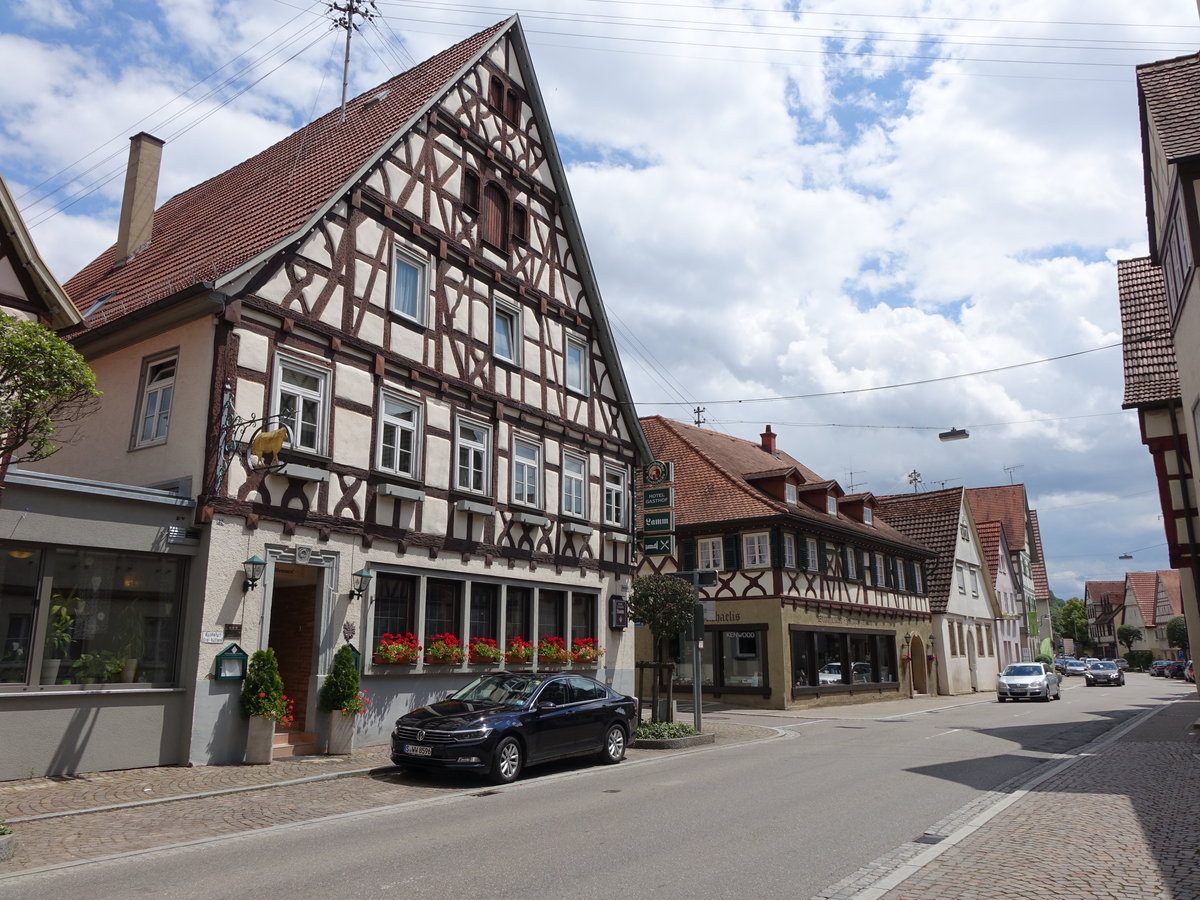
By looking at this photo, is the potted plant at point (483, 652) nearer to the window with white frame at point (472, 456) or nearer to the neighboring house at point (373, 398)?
the neighboring house at point (373, 398)

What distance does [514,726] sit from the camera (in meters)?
13.1

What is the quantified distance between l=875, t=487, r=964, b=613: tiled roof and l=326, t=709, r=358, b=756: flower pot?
1287 inches

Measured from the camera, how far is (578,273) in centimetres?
2317

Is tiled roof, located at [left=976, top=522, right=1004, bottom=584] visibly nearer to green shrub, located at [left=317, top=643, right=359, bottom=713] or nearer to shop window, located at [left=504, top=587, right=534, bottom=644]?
shop window, located at [left=504, top=587, right=534, bottom=644]

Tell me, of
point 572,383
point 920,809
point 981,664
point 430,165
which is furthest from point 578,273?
point 981,664

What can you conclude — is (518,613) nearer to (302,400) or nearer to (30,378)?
(302,400)

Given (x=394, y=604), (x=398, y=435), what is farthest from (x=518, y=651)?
(x=398, y=435)

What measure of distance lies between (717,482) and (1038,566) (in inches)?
2473

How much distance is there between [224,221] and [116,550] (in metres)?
7.96

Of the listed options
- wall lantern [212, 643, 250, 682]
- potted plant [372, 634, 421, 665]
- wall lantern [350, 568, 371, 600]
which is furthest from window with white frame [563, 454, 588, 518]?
wall lantern [212, 643, 250, 682]

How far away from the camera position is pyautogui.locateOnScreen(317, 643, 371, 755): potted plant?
14789 millimetres

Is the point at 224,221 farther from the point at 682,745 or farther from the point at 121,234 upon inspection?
the point at 682,745

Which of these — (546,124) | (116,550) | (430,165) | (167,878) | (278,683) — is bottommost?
(167,878)

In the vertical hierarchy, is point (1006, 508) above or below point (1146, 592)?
above
